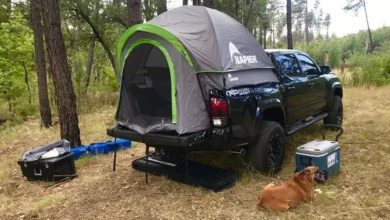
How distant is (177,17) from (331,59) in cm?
2767

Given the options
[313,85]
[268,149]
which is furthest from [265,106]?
[313,85]

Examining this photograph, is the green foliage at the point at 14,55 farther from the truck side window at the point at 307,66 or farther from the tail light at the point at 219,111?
the tail light at the point at 219,111

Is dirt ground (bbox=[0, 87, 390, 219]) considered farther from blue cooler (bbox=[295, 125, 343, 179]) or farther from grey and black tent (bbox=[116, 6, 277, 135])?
grey and black tent (bbox=[116, 6, 277, 135])

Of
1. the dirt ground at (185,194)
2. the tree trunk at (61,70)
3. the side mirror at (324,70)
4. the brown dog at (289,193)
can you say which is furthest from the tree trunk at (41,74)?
the brown dog at (289,193)

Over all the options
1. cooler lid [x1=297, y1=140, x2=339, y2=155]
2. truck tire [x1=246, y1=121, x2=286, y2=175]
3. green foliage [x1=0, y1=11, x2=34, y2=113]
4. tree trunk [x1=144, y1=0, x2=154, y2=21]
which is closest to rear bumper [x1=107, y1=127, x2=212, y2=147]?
truck tire [x1=246, y1=121, x2=286, y2=175]

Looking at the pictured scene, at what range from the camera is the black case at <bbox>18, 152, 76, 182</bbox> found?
4.67 metres

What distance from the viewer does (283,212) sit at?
11.1ft

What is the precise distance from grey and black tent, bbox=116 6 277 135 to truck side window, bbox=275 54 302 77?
17.8 inches

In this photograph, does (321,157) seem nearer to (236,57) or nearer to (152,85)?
(236,57)

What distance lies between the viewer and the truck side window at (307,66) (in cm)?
562

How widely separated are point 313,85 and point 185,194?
3.12 metres

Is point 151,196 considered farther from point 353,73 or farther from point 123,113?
point 353,73

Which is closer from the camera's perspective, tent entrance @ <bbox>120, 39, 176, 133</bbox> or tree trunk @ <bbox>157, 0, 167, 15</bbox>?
→ tent entrance @ <bbox>120, 39, 176, 133</bbox>

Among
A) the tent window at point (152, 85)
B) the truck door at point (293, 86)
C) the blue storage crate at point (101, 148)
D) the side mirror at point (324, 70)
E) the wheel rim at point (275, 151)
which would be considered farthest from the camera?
the side mirror at point (324, 70)
